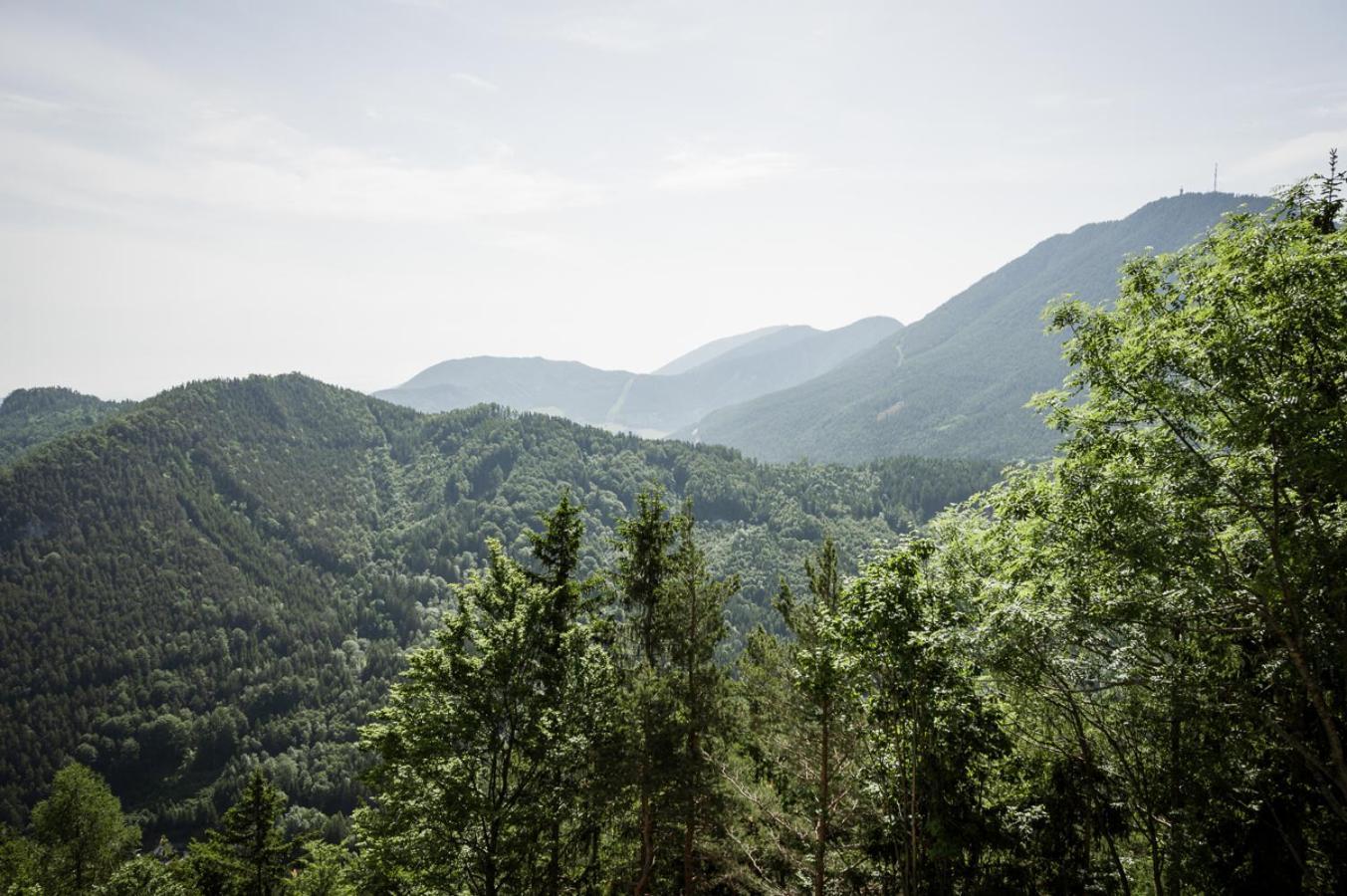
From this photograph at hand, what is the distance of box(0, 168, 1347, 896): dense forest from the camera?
9883 mm

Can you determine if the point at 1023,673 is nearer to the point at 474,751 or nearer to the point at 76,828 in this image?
the point at 474,751

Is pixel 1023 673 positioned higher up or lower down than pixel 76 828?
higher up

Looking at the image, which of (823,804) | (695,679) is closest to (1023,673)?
(823,804)

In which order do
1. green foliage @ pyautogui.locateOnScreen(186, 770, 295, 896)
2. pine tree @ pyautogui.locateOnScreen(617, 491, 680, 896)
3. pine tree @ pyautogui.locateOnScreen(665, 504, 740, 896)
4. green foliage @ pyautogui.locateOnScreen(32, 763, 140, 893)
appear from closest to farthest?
pine tree @ pyautogui.locateOnScreen(617, 491, 680, 896) → pine tree @ pyautogui.locateOnScreen(665, 504, 740, 896) → green foliage @ pyautogui.locateOnScreen(186, 770, 295, 896) → green foliage @ pyautogui.locateOnScreen(32, 763, 140, 893)

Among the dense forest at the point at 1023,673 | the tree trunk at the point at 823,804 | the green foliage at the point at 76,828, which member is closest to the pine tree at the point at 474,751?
the dense forest at the point at 1023,673

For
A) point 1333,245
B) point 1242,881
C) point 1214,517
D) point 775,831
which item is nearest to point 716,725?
point 775,831

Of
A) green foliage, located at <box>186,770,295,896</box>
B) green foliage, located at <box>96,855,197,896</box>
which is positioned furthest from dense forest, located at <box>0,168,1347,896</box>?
green foliage, located at <box>96,855,197,896</box>

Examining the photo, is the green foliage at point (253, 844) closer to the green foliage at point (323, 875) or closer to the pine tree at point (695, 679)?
the green foliage at point (323, 875)

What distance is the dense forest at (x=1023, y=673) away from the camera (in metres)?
9.88

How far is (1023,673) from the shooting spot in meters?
11.8

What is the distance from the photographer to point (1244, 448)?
392 inches

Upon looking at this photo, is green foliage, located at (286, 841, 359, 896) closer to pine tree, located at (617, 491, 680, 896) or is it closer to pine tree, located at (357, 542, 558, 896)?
pine tree, located at (617, 491, 680, 896)

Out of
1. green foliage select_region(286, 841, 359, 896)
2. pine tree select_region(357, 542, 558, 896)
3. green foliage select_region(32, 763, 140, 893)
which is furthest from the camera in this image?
green foliage select_region(32, 763, 140, 893)

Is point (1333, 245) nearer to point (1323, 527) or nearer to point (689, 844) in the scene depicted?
point (1323, 527)
